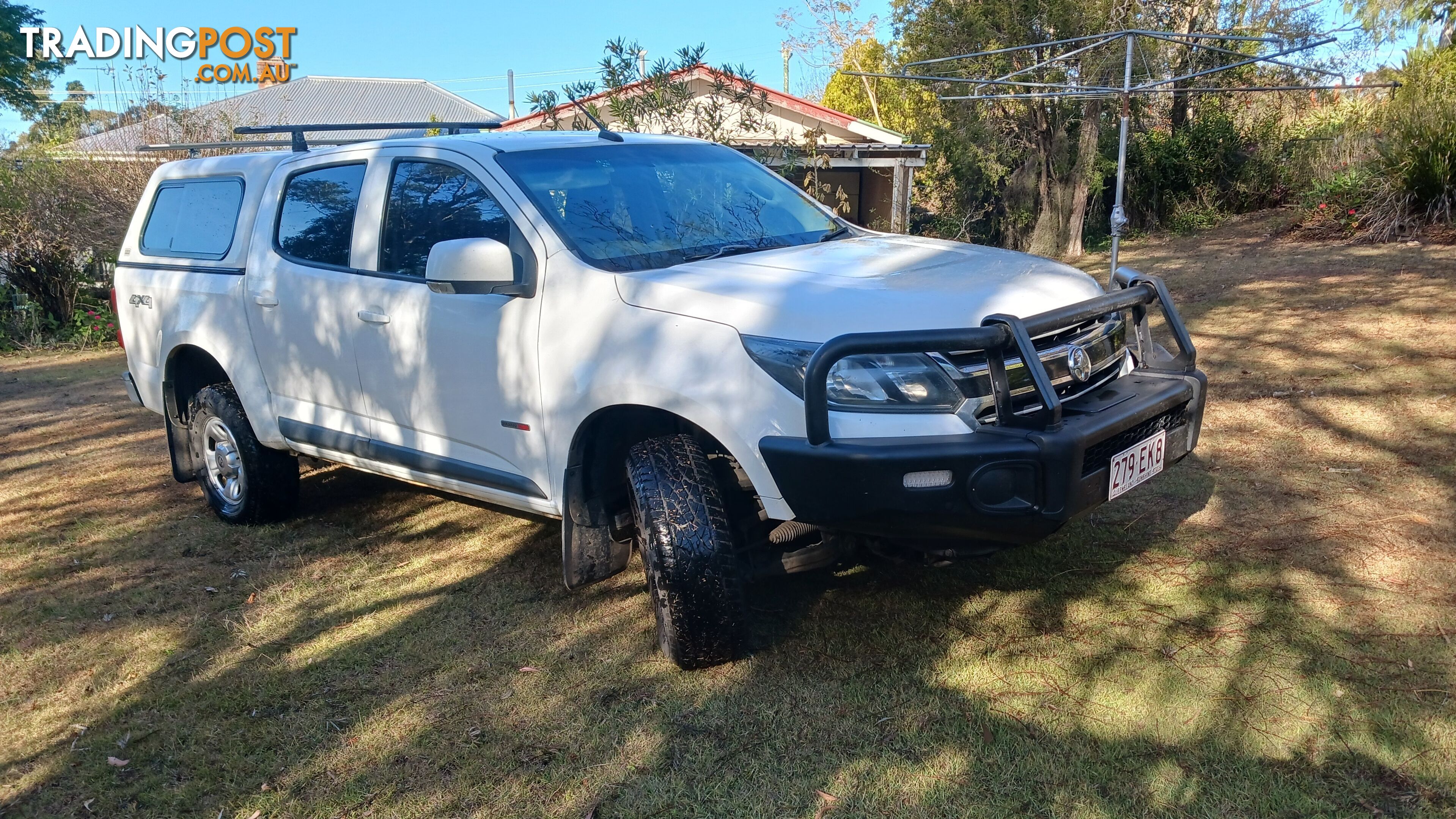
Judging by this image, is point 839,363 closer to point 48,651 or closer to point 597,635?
point 597,635

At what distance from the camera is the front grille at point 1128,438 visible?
10.4 ft

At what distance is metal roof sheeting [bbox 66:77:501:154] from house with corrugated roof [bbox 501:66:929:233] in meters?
5.09

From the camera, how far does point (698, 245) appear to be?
3986 mm

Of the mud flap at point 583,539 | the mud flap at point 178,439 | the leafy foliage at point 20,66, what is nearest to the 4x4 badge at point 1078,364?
the mud flap at point 583,539

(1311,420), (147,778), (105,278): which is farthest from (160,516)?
(105,278)

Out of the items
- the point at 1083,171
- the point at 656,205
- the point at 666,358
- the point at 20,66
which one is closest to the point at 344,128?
the point at 656,205

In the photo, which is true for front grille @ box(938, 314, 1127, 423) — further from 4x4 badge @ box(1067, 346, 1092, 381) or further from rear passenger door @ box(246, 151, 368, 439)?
rear passenger door @ box(246, 151, 368, 439)

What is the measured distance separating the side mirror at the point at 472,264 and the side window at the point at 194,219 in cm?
205

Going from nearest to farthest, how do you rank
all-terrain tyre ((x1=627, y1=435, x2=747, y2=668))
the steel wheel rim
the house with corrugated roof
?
all-terrain tyre ((x1=627, y1=435, x2=747, y2=668)) < the steel wheel rim < the house with corrugated roof

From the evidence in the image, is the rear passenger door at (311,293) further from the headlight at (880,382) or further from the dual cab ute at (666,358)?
the headlight at (880,382)

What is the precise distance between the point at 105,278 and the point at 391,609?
13.2 meters

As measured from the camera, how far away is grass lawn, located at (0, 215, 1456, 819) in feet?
9.78

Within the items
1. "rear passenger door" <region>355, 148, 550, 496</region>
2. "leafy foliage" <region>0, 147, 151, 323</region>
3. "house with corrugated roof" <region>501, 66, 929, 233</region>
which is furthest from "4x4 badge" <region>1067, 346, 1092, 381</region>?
"leafy foliage" <region>0, 147, 151, 323</region>

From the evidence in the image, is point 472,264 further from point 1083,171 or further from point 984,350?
point 1083,171
